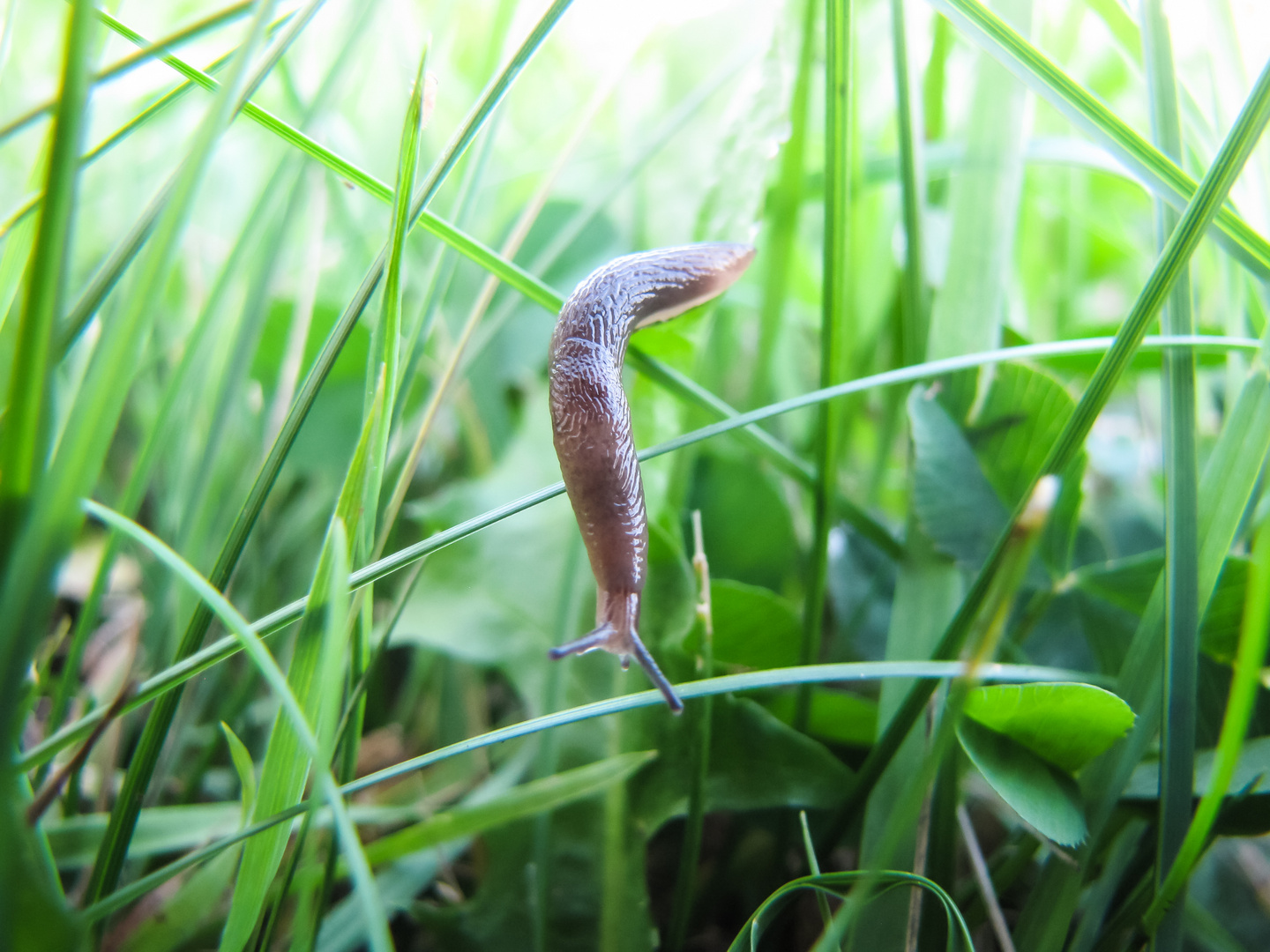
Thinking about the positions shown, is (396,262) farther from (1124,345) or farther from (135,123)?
(1124,345)

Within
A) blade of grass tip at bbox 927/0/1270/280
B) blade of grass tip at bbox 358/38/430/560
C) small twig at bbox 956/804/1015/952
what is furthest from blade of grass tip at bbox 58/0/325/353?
small twig at bbox 956/804/1015/952

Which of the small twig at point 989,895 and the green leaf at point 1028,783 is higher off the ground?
the green leaf at point 1028,783

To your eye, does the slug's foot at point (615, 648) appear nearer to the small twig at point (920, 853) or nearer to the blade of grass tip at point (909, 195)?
the small twig at point (920, 853)

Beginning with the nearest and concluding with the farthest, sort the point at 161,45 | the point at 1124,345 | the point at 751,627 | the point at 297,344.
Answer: the point at 161,45 → the point at 1124,345 → the point at 751,627 → the point at 297,344

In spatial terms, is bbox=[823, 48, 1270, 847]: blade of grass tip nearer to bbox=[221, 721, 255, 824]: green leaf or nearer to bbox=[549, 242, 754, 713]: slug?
bbox=[549, 242, 754, 713]: slug

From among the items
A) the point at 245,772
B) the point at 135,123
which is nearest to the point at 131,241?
the point at 135,123

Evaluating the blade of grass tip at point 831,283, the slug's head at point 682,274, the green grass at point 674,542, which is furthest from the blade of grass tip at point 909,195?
the slug's head at point 682,274
